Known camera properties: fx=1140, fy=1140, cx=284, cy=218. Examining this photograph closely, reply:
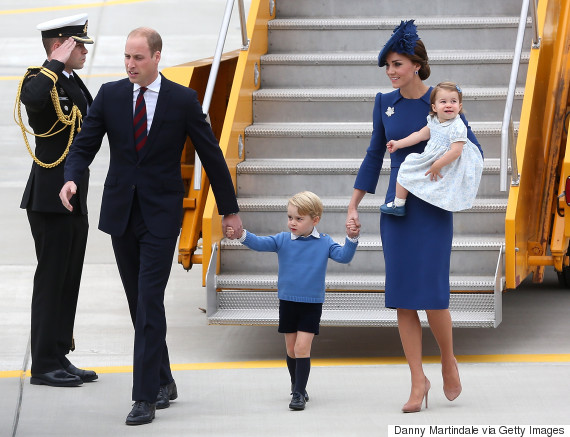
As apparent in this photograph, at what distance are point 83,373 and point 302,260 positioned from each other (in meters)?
1.41

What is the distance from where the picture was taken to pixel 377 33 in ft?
27.2

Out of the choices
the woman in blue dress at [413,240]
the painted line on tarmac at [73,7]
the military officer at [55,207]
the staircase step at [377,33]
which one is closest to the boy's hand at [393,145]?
the woman in blue dress at [413,240]

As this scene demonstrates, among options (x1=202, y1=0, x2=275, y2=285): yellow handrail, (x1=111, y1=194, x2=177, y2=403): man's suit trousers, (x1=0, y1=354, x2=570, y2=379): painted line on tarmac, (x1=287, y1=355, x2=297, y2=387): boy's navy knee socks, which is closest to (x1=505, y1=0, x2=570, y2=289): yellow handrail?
(x1=0, y1=354, x2=570, y2=379): painted line on tarmac

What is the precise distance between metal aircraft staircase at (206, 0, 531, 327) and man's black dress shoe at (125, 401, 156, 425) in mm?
1280

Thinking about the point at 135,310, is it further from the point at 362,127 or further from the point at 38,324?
the point at 362,127

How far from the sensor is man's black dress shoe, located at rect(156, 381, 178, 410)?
212 inches

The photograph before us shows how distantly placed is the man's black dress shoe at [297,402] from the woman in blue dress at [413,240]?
48cm

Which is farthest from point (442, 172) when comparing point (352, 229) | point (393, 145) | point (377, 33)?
point (377, 33)

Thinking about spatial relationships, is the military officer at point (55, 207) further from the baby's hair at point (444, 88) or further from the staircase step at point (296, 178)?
the baby's hair at point (444, 88)

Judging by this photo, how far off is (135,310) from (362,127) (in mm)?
2756

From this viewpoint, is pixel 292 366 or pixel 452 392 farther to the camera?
pixel 292 366

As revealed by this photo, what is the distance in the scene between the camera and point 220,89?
847 cm

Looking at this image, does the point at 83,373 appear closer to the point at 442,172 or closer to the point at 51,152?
the point at 51,152

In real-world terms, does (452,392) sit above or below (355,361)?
above
